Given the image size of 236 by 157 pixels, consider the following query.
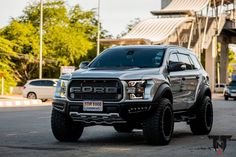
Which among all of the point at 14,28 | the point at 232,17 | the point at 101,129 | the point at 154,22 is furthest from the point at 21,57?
the point at 101,129

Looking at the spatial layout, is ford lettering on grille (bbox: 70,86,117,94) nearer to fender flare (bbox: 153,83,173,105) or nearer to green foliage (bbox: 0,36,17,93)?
fender flare (bbox: 153,83,173,105)

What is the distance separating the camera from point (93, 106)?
10.5 m

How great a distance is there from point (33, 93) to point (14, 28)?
66.6 ft

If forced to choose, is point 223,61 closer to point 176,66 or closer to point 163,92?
point 176,66

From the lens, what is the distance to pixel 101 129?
48.3 ft

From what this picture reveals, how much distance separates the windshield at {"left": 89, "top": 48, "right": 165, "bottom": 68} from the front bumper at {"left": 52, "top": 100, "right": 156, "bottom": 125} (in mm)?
1329

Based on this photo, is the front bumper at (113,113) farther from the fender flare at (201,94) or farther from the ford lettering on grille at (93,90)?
the fender flare at (201,94)

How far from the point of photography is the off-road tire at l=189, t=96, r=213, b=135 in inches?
516

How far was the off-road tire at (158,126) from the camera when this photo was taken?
34.4 ft

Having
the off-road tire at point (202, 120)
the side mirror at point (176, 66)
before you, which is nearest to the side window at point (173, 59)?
the side mirror at point (176, 66)

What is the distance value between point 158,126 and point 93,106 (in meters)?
1.11

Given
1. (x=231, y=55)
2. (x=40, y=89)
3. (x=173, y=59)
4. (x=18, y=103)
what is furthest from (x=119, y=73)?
(x=231, y=55)

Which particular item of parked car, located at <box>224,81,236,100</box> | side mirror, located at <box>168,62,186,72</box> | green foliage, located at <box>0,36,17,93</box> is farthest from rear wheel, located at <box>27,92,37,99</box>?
side mirror, located at <box>168,62,186,72</box>

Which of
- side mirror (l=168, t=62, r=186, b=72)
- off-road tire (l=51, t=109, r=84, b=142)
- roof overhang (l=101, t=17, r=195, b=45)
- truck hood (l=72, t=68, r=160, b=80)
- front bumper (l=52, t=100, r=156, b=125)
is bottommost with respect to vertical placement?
off-road tire (l=51, t=109, r=84, b=142)
